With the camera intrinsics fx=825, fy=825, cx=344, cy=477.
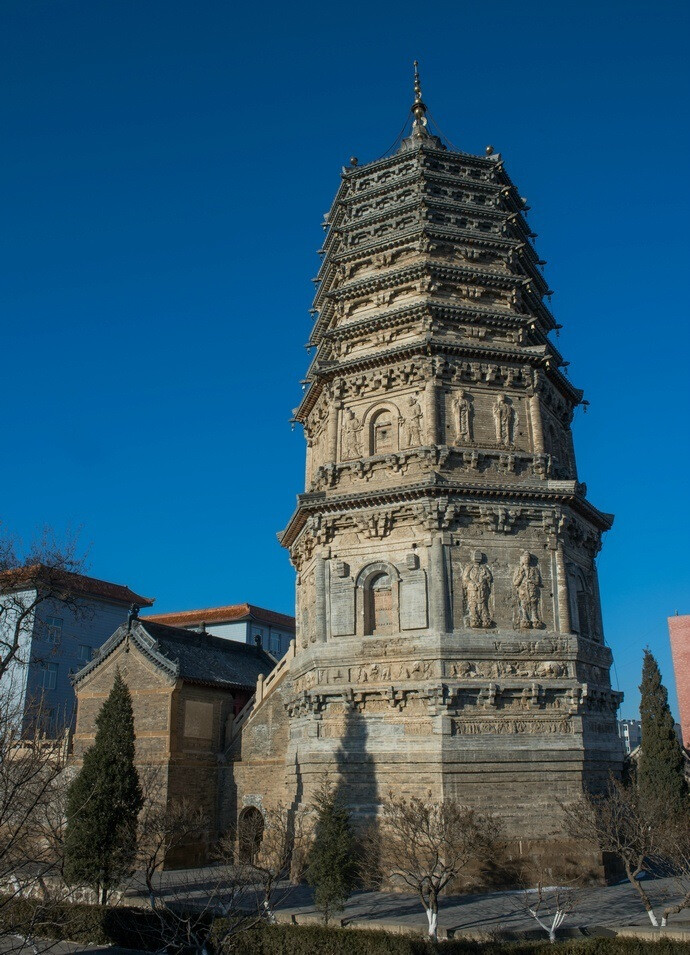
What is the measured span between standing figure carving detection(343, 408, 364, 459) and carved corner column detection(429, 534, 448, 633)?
449 cm

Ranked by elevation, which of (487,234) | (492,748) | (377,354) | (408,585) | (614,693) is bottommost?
(492,748)

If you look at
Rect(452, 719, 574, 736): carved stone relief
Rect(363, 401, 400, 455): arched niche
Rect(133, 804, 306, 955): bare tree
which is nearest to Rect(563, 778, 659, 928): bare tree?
Rect(452, 719, 574, 736): carved stone relief

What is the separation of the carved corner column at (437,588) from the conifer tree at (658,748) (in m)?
11.9

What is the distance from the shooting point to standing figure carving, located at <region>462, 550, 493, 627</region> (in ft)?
76.1

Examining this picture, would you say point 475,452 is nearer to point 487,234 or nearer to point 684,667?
point 487,234

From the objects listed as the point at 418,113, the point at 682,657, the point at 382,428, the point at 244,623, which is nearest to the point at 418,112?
the point at 418,113

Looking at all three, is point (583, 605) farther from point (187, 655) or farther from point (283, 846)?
point (187, 655)

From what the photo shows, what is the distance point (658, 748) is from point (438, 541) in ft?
47.8

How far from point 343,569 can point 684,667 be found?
38.4 metres

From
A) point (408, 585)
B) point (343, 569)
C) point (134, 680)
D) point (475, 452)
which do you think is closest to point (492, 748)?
point (408, 585)

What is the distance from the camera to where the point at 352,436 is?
27078 mm

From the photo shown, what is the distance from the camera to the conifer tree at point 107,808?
21.2m

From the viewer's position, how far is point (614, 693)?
2591 cm

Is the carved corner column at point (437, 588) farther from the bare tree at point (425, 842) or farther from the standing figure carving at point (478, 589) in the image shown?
the bare tree at point (425, 842)
